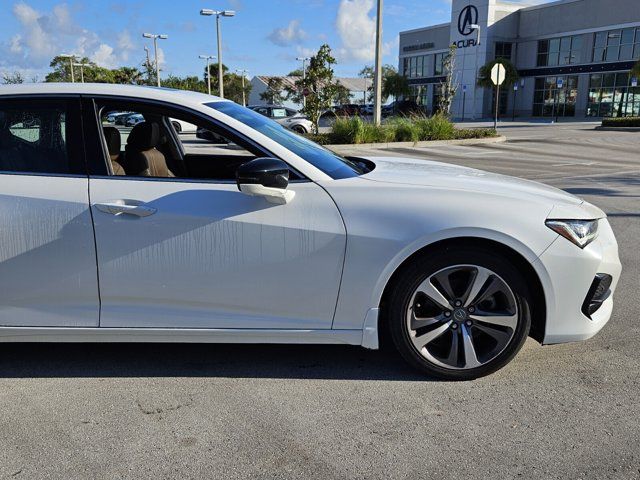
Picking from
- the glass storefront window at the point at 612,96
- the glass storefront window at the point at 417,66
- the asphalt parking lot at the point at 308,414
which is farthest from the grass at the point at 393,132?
the glass storefront window at the point at 417,66

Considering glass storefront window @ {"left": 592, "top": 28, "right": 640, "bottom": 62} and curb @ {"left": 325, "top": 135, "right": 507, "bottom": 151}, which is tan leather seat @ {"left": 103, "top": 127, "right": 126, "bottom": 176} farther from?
glass storefront window @ {"left": 592, "top": 28, "right": 640, "bottom": 62}

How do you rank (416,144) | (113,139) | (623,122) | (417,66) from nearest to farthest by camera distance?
(113,139) → (416,144) → (623,122) → (417,66)

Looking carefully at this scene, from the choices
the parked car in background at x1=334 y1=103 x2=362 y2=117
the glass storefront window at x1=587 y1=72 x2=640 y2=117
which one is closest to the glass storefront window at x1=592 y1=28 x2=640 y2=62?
the glass storefront window at x1=587 y1=72 x2=640 y2=117

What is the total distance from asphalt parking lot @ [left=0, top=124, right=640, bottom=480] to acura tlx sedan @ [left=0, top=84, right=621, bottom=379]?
28 cm

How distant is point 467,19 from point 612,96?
15.3 metres

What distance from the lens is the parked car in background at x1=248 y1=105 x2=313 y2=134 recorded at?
27.9m

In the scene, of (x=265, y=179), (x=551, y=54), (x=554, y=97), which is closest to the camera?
(x=265, y=179)

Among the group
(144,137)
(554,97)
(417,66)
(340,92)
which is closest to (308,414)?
(144,137)

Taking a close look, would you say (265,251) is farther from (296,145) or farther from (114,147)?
(114,147)

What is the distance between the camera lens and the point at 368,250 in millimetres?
3197

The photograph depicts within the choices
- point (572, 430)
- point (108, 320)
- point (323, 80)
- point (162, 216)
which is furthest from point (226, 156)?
point (323, 80)

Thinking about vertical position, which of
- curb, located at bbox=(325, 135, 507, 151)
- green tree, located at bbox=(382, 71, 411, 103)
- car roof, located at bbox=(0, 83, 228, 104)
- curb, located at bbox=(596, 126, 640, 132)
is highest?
green tree, located at bbox=(382, 71, 411, 103)

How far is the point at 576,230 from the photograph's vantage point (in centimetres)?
331

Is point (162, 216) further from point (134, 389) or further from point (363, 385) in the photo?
point (363, 385)
